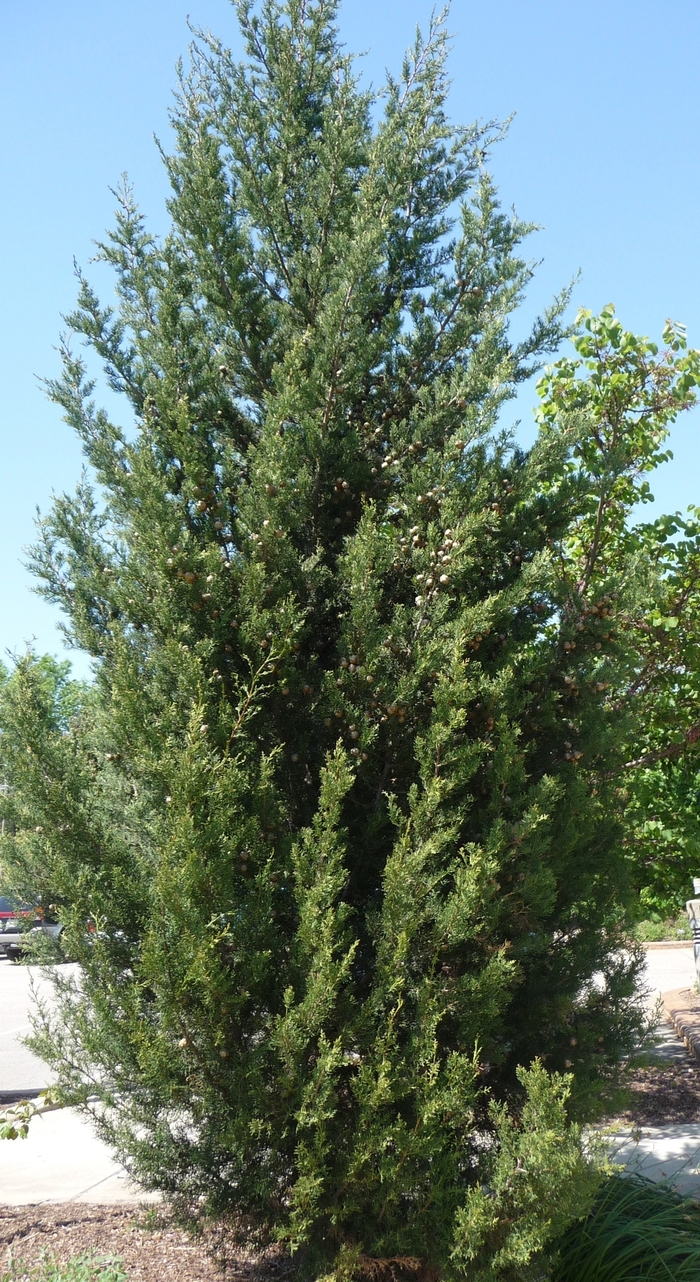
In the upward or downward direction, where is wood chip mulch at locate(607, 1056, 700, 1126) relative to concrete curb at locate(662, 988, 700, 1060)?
downward

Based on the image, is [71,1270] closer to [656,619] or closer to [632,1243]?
[632,1243]

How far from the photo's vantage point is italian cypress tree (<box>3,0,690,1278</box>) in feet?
10.7

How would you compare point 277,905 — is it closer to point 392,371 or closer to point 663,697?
point 392,371

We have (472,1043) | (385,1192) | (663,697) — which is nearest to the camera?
(385,1192)


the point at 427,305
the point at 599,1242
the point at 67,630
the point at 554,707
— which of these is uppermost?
the point at 427,305

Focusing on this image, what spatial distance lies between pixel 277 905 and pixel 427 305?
9.69ft

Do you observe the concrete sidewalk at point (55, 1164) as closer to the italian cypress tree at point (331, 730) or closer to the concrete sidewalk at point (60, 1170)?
the concrete sidewalk at point (60, 1170)

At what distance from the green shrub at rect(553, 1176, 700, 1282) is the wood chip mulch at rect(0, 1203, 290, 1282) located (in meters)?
1.23

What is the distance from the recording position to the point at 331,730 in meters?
3.84

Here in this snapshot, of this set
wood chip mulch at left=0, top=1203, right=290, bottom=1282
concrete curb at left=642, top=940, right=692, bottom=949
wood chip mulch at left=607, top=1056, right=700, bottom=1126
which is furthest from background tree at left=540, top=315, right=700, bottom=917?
concrete curb at left=642, top=940, right=692, bottom=949

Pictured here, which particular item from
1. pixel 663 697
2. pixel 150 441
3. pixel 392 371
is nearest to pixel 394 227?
pixel 392 371

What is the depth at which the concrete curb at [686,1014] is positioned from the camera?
8.55 metres

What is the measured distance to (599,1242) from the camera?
3.91 meters

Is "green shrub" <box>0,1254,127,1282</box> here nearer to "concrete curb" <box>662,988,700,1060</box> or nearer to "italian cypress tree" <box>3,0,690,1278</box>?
"italian cypress tree" <box>3,0,690,1278</box>
